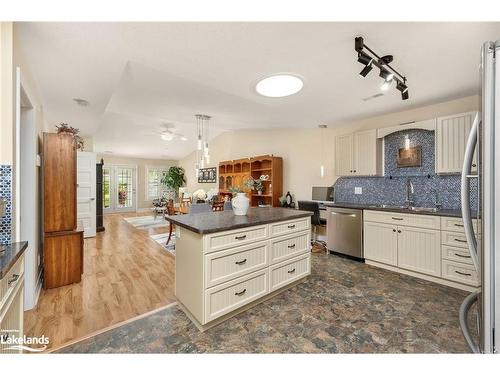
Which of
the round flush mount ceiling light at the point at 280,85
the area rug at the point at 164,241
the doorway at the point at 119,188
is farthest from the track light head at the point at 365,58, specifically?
the doorway at the point at 119,188

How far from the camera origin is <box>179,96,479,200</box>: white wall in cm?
337

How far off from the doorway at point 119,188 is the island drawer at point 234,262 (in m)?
8.72

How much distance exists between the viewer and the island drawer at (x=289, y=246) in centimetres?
238

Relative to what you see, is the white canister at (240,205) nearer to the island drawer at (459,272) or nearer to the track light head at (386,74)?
the track light head at (386,74)

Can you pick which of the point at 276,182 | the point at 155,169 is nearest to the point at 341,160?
the point at 276,182

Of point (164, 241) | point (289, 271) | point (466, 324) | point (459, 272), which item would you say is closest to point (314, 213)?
point (289, 271)

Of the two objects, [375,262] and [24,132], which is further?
[375,262]

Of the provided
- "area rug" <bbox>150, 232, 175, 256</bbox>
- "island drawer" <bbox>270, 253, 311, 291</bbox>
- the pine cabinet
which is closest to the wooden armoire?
"area rug" <bbox>150, 232, 175, 256</bbox>

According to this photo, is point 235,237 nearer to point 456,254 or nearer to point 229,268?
point 229,268

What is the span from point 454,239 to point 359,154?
68.3 inches

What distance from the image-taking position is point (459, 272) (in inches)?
103
